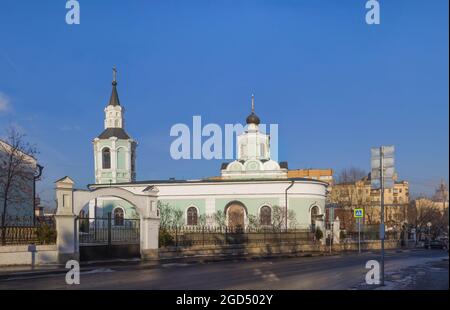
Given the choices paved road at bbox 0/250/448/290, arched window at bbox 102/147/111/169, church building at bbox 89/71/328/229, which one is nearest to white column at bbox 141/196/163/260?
paved road at bbox 0/250/448/290

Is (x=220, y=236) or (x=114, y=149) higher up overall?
(x=114, y=149)

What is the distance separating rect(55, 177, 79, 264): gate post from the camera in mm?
23172

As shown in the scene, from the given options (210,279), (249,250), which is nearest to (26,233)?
(210,279)

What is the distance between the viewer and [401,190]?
458 feet

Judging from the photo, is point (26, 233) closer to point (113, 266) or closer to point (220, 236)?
point (113, 266)

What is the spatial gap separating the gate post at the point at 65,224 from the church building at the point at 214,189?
30.8 meters

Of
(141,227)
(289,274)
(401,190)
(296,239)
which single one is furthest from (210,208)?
(401,190)

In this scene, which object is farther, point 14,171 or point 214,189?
point 214,189

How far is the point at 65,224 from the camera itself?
76.7ft

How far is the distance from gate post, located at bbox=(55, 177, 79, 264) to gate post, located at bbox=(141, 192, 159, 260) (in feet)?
13.2

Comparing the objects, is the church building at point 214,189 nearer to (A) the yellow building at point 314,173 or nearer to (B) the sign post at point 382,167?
(B) the sign post at point 382,167

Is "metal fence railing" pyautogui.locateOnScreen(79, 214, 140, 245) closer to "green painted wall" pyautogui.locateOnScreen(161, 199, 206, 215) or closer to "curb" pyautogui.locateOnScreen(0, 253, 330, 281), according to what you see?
"curb" pyautogui.locateOnScreen(0, 253, 330, 281)

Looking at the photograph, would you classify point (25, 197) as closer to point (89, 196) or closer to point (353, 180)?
point (89, 196)

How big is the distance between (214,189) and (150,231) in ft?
108
